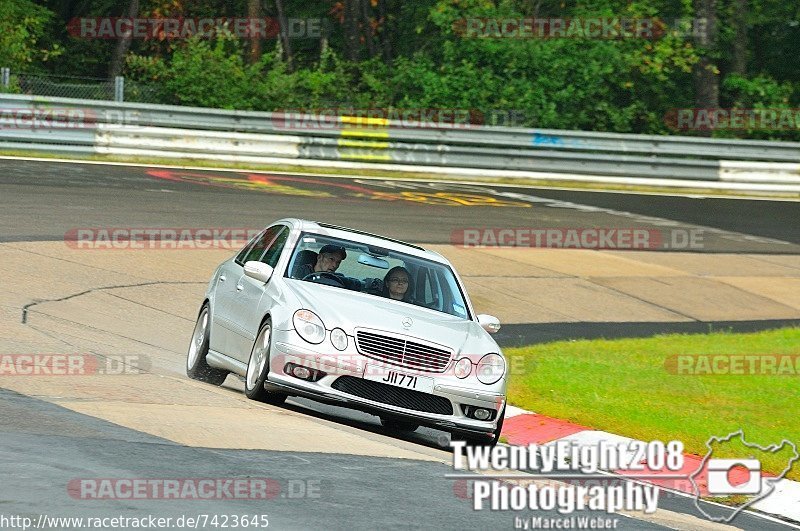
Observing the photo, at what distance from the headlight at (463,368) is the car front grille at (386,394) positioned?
248mm

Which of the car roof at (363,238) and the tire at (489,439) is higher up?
the car roof at (363,238)

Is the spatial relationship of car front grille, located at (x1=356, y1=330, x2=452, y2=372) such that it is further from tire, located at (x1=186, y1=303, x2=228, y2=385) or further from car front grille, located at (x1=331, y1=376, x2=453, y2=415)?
tire, located at (x1=186, y1=303, x2=228, y2=385)

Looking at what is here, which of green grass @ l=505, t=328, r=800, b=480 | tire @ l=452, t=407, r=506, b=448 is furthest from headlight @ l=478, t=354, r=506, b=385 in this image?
green grass @ l=505, t=328, r=800, b=480

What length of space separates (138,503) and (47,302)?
783 cm

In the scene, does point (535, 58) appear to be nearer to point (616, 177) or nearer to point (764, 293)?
point (616, 177)

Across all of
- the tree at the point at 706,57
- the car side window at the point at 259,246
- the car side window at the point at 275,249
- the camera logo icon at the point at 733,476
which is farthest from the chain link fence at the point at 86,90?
the camera logo icon at the point at 733,476

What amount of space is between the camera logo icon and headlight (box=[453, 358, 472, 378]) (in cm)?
188

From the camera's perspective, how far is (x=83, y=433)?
8344 millimetres

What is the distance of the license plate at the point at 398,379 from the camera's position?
10016 mm

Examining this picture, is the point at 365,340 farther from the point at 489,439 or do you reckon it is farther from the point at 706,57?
the point at 706,57

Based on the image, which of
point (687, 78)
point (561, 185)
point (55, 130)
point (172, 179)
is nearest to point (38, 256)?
point (172, 179)

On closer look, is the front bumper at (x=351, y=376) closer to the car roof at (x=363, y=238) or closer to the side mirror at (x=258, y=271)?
the side mirror at (x=258, y=271)

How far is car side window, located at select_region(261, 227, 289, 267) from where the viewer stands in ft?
37.8

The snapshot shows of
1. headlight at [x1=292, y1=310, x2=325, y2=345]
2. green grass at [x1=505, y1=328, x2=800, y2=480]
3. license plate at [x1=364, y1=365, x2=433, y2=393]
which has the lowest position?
green grass at [x1=505, y1=328, x2=800, y2=480]
